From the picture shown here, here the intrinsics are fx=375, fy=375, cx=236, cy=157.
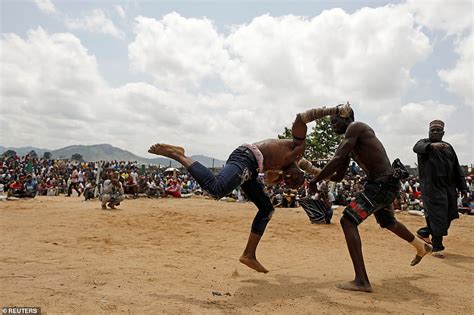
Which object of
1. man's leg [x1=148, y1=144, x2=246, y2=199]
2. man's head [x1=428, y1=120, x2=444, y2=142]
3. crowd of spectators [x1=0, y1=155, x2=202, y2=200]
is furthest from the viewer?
crowd of spectators [x1=0, y1=155, x2=202, y2=200]

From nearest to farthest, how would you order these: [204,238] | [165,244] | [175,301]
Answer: [175,301] → [165,244] → [204,238]

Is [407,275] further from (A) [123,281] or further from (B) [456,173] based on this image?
(A) [123,281]

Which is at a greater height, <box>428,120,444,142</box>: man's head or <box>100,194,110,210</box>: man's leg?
<box>428,120,444,142</box>: man's head

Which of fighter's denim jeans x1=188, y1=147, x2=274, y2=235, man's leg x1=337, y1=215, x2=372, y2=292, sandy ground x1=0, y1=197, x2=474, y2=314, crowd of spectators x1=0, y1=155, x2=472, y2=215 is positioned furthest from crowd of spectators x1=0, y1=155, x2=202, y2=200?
man's leg x1=337, y1=215, x2=372, y2=292

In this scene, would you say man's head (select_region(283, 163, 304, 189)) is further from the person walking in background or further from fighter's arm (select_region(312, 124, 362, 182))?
the person walking in background

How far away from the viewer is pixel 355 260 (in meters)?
3.88

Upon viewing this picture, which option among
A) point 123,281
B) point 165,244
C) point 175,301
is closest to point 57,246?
point 165,244

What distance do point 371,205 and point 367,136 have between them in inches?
28.9

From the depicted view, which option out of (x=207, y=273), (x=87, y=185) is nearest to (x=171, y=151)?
(x=207, y=273)

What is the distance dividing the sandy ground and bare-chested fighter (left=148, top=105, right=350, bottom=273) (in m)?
0.69

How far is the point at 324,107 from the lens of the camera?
421 centimetres

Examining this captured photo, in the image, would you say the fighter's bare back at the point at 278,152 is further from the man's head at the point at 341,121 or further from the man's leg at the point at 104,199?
the man's leg at the point at 104,199

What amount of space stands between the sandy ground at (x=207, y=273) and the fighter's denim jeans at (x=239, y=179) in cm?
77

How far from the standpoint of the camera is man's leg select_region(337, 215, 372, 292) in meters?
3.71
